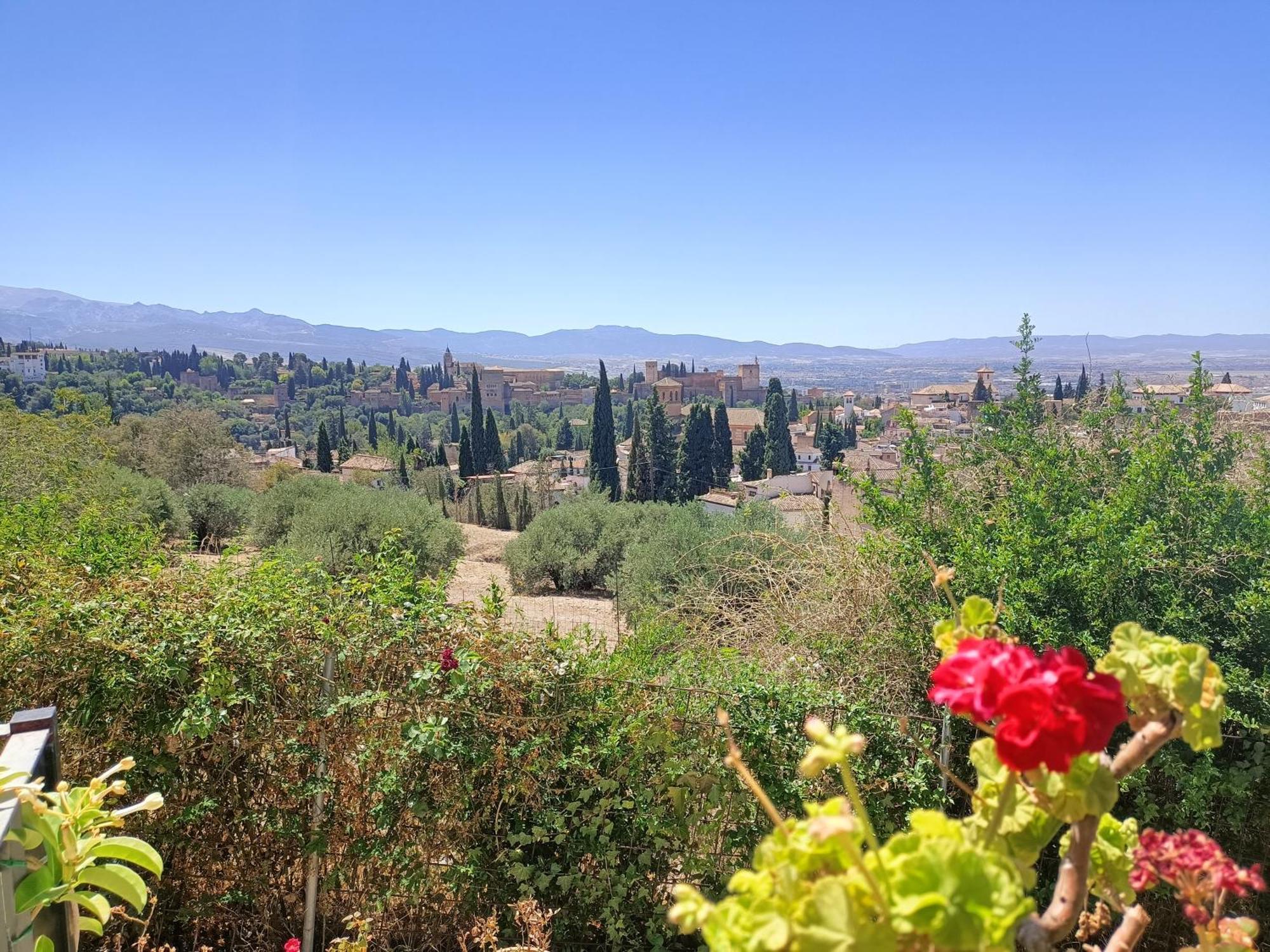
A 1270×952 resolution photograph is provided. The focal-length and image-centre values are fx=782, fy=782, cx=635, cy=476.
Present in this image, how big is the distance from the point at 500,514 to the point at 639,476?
6470 millimetres

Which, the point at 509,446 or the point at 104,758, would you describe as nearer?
the point at 104,758

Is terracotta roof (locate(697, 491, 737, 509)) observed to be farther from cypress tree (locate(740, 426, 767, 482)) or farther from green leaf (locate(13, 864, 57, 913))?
green leaf (locate(13, 864, 57, 913))

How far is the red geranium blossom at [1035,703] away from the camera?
28.9 inches

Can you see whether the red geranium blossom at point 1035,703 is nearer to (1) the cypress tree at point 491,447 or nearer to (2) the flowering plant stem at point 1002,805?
(2) the flowering plant stem at point 1002,805

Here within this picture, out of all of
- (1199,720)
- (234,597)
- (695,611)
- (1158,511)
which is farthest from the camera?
(695,611)

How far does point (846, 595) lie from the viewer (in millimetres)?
4070

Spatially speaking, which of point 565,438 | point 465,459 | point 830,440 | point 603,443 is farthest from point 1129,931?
point 565,438

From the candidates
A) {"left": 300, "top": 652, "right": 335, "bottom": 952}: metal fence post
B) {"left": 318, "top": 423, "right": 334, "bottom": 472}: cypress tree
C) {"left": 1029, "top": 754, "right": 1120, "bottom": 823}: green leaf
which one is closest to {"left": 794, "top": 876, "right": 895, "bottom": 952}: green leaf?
{"left": 1029, "top": 754, "right": 1120, "bottom": 823}: green leaf

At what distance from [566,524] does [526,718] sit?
48.9 feet

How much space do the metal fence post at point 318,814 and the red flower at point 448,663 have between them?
→ 16.9 inches

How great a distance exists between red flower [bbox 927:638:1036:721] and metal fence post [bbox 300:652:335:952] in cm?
240

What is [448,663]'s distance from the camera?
2.60 meters

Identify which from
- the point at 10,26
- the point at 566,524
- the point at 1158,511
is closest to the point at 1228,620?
the point at 1158,511

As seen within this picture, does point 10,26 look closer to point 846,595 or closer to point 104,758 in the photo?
point 104,758
